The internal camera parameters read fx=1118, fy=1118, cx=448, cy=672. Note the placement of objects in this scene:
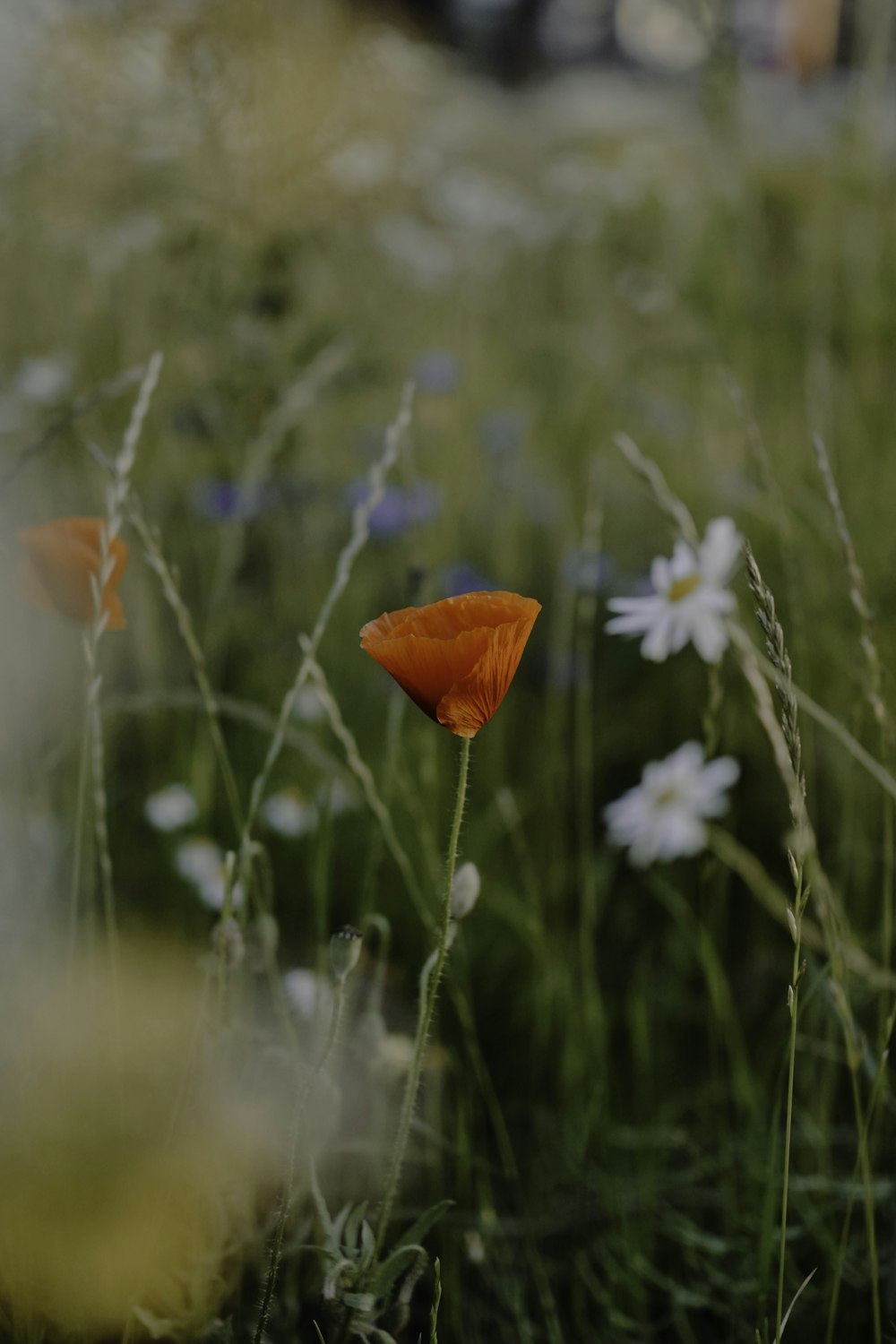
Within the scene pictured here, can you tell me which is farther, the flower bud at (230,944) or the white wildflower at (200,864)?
the white wildflower at (200,864)

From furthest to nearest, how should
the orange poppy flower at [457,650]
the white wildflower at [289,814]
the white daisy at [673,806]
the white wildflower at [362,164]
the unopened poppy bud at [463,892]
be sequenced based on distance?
the white wildflower at [362,164]
the white wildflower at [289,814]
the white daisy at [673,806]
the unopened poppy bud at [463,892]
the orange poppy flower at [457,650]

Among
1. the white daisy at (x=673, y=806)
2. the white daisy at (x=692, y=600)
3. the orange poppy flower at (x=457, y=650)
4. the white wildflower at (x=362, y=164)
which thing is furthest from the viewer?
the white wildflower at (x=362, y=164)

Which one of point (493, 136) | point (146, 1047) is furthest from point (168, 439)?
point (493, 136)

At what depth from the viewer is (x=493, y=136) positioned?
213 inches

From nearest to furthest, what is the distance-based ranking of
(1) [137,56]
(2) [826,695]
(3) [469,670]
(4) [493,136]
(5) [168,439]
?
(3) [469,670], (2) [826,695], (1) [137,56], (5) [168,439], (4) [493,136]

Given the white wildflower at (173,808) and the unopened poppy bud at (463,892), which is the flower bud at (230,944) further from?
the white wildflower at (173,808)

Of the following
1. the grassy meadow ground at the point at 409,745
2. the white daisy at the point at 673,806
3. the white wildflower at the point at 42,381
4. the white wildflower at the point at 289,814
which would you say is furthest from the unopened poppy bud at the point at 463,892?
the white wildflower at the point at 42,381

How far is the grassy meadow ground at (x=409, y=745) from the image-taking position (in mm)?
536

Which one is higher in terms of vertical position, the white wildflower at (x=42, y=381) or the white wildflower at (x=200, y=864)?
the white wildflower at (x=42, y=381)

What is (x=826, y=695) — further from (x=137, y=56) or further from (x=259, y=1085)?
(x=137, y=56)

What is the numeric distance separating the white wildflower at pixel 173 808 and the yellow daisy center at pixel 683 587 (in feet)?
1.38

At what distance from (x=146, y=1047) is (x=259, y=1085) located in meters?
0.06

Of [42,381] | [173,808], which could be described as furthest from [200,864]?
[42,381]

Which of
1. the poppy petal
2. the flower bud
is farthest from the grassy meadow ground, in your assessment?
the poppy petal
